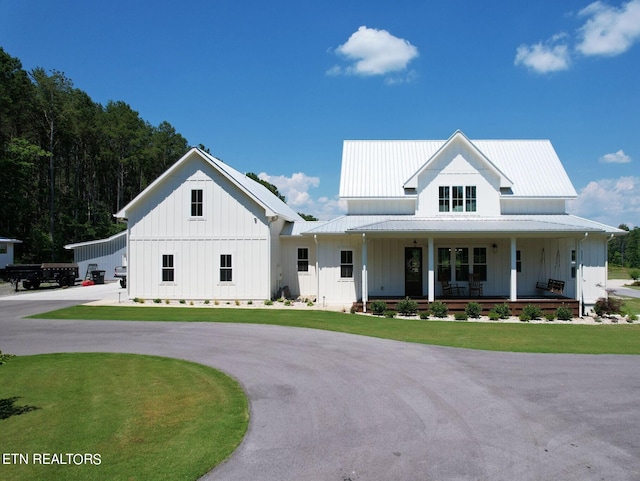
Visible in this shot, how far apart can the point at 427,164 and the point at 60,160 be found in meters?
49.1

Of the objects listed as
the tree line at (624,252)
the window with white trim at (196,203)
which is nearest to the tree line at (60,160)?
the window with white trim at (196,203)

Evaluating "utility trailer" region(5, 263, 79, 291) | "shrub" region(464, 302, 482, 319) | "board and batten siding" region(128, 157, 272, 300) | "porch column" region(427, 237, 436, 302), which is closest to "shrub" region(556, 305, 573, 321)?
"shrub" region(464, 302, 482, 319)

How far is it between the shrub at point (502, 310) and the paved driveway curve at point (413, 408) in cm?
752

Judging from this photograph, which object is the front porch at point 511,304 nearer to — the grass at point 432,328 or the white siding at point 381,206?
the grass at point 432,328

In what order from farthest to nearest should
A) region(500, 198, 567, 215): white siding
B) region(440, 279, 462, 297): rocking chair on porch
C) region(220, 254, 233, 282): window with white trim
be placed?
1. region(500, 198, 567, 215): white siding
2. region(220, 254, 233, 282): window with white trim
3. region(440, 279, 462, 297): rocking chair on porch

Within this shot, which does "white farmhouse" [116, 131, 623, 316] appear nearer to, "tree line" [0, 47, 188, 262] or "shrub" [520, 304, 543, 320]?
"shrub" [520, 304, 543, 320]

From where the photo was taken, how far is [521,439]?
6266 mm

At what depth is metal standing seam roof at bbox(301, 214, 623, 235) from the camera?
19.2 metres

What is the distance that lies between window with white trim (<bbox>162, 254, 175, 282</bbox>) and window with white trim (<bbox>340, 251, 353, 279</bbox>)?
885cm

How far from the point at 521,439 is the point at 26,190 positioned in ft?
179

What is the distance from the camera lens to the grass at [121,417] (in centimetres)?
536

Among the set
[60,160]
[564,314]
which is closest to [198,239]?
[564,314]

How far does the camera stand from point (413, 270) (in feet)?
74.1

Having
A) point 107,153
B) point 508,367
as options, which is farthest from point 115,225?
point 508,367
